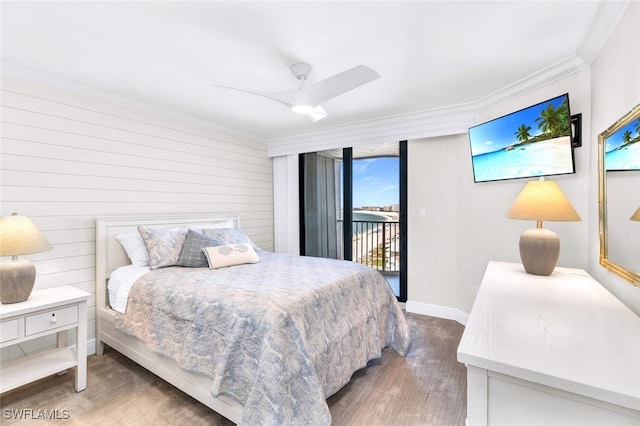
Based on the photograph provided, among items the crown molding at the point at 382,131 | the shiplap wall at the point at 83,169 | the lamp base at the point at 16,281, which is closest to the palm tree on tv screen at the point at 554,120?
the crown molding at the point at 382,131

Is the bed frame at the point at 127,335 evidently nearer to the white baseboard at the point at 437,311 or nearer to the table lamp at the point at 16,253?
the table lamp at the point at 16,253

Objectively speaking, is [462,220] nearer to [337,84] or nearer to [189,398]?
[337,84]

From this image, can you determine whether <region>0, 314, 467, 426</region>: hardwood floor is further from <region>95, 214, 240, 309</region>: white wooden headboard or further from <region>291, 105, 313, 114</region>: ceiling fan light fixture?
<region>291, 105, 313, 114</region>: ceiling fan light fixture

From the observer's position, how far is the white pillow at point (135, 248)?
2770mm

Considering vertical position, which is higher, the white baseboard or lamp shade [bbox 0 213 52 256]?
lamp shade [bbox 0 213 52 256]

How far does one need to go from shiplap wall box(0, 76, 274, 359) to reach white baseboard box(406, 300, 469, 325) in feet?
9.55

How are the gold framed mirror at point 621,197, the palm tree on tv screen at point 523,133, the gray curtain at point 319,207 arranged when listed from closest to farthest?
1. the gold framed mirror at point 621,197
2. the palm tree on tv screen at point 523,133
3. the gray curtain at point 319,207

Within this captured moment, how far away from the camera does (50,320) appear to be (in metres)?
2.05

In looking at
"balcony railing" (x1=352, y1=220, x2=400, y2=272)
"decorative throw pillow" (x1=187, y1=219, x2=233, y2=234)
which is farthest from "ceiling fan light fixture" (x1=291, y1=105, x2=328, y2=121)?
"balcony railing" (x1=352, y1=220, x2=400, y2=272)

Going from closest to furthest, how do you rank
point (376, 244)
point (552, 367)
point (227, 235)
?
point (552, 367)
point (227, 235)
point (376, 244)

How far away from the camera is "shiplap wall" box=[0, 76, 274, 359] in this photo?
7.72 feet

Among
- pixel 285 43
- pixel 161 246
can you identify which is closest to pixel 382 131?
pixel 285 43

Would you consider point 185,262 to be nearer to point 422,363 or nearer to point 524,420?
point 422,363

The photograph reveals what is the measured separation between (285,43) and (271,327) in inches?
71.2
